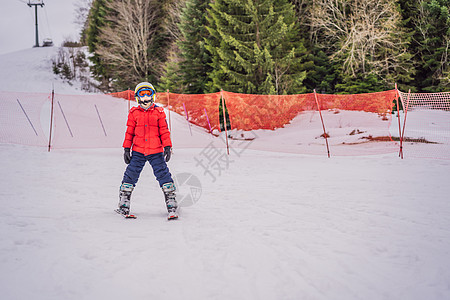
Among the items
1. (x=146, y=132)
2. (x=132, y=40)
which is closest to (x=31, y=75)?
(x=132, y=40)

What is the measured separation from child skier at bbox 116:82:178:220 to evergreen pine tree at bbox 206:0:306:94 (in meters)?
12.8

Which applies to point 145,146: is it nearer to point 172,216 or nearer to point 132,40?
point 172,216

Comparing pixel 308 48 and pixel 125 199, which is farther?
pixel 308 48

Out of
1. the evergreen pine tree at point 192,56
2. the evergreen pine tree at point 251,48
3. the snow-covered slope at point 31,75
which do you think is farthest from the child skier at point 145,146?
the snow-covered slope at point 31,75

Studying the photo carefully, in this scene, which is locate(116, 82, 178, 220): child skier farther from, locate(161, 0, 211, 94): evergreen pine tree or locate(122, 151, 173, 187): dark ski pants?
locate(161, 0, 211, 94): evergreen pine tree

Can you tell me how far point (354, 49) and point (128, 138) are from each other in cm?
1883

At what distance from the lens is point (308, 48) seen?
2175cm

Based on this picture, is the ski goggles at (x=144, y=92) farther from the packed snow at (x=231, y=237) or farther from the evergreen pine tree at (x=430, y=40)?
the evergreen pine tree at (x=430, y=40)

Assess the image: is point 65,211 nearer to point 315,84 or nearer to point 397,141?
point 397,141

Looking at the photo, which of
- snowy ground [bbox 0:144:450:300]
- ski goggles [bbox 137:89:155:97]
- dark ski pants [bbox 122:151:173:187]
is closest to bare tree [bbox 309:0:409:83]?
snowy ground [bbox 0:144:450:300]

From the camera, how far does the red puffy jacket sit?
421 cm

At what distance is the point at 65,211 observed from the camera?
4391 millimetres

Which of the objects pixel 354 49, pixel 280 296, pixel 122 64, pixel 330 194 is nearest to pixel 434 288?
pixel 280 296

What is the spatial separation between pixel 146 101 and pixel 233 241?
7.21 feet
